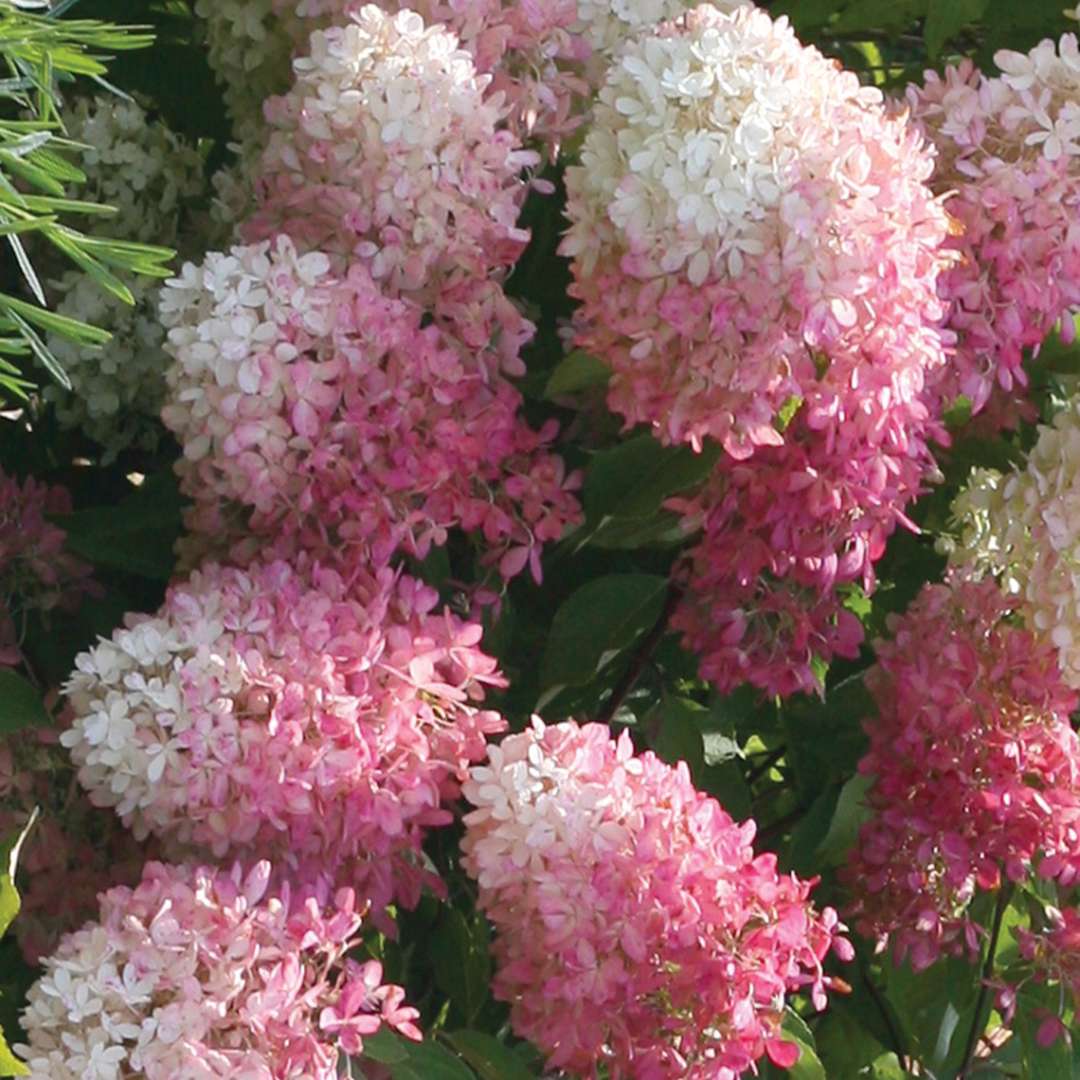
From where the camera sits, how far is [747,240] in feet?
3.01

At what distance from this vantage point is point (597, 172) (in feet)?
3.16

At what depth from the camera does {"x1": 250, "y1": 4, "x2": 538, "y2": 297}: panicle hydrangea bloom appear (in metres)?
0.99

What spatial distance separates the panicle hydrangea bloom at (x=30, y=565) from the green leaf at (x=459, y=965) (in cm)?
26

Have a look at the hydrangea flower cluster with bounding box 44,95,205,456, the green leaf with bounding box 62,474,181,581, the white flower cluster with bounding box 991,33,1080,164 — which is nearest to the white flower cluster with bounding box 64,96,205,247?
the hydrangea flower cluster with bounding box 44,95,205,456

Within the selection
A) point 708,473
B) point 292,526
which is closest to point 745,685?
point 708,473

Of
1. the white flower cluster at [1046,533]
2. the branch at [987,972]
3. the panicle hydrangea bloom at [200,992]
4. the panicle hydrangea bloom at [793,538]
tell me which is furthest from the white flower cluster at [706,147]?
the branch at [987,972]

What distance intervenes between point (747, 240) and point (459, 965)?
0.41 m

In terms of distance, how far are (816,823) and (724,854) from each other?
0.98ft

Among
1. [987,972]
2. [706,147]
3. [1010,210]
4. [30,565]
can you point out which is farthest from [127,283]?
[987,972]

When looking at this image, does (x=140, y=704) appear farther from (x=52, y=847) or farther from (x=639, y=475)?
(x=639, y=475)

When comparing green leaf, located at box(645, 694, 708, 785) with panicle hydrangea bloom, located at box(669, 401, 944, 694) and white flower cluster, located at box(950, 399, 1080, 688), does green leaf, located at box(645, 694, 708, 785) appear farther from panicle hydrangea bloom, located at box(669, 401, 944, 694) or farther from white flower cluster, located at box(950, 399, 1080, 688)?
white flower cluster, located at box(950, 399, 1080, 688)

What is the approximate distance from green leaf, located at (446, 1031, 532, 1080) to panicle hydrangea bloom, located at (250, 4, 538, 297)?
0.36m

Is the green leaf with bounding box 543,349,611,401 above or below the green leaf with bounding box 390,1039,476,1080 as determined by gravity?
above

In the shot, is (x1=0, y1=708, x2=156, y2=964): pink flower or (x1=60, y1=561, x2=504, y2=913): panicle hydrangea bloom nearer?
(x1=60, y1=561, x2=504, y2=913): panicle hydrangea bloom
